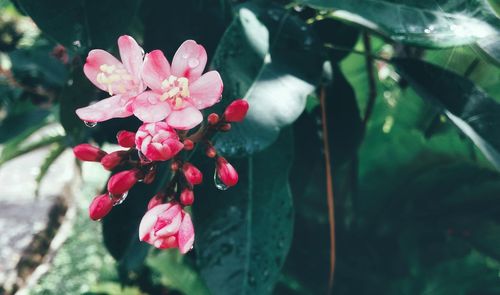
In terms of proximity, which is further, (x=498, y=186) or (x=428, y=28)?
(x=498, y=186)

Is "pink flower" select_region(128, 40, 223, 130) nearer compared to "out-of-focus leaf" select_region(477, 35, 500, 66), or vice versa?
"pink flower" select_region(128, 40, 223, 130)

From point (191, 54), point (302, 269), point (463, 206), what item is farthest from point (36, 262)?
point (191, 54)

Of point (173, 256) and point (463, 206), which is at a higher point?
point (463, 206)

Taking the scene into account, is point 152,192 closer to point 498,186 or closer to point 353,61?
point 353,61

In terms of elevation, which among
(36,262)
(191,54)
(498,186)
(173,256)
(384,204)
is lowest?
(36,262)

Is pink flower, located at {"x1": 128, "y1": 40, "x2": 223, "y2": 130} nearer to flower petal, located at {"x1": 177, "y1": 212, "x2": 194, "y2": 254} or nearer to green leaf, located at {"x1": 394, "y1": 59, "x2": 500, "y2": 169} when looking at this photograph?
flower petal, located at {"x1": 177, "y1": 212, "x2": 194, "y2": 254}

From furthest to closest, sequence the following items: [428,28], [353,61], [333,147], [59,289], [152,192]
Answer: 1. [59,289]
2. [353,61]
3. [333,147]
4. [152,192]
5. [428,28]

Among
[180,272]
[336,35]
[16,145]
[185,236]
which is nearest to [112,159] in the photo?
[185,236]

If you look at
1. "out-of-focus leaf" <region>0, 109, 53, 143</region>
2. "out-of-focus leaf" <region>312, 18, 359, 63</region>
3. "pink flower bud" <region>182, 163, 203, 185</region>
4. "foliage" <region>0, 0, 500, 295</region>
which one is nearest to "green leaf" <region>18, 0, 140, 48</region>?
"foliage" <region>0, 0, 500, 295</region>
